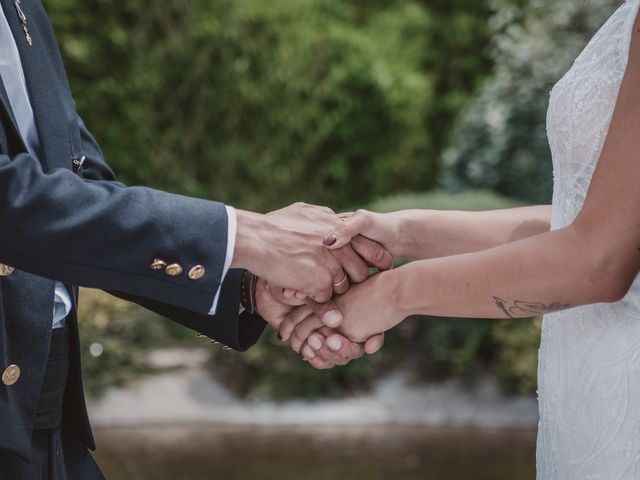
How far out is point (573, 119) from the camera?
80.3 inches

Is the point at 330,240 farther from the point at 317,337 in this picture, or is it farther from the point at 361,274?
the point at 317,337

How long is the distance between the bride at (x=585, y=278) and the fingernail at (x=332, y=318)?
39 cm

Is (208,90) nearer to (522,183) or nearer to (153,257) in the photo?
(522,183)

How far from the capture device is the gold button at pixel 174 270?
1994mm

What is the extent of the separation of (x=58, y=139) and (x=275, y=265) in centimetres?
63

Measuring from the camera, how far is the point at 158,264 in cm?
199

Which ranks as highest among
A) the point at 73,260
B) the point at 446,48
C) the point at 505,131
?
the point at 446,48

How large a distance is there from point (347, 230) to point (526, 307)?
2.45 feet

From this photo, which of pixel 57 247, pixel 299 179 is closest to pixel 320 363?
pixel 57 247

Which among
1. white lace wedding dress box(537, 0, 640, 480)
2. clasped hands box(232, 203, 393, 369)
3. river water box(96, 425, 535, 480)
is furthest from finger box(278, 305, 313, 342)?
river water box(96, 425, 535, 480)

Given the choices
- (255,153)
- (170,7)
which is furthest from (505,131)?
(170,7)

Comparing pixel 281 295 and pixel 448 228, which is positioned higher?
pixel 448 228

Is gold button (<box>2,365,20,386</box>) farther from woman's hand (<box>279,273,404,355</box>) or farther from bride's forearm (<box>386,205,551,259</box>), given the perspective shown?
bride's forearm (<box>386,205,551,259</box>)

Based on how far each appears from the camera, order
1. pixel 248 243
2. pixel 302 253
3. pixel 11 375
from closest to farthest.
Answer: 1. pixel 11 375
2. pixel 248 243
3. pixel 302 253
